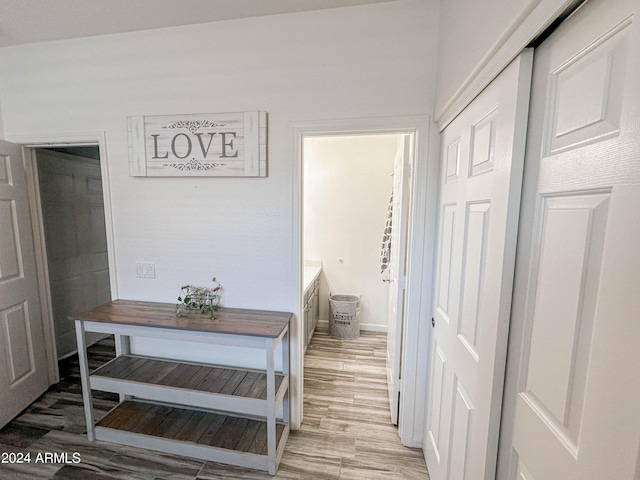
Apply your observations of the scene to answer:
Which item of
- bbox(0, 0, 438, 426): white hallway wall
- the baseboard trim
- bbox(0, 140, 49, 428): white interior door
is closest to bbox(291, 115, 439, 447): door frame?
bbox(0, 0, 438, 426): white hallway wall

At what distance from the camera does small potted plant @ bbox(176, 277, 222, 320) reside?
1788 millimetres

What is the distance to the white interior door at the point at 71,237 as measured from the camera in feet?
8.50

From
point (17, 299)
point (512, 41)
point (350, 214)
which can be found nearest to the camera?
point (512, 41)

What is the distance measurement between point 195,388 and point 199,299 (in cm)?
56

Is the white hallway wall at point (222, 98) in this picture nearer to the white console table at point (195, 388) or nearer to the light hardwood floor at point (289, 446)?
the white console table at point (195, 388)

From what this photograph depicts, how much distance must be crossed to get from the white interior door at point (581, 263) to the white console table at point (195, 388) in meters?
1.14

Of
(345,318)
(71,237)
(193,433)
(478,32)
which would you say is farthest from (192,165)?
(345,318)

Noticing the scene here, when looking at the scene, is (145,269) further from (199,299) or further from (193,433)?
(193,433)

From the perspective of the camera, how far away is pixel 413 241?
1652 millimetres

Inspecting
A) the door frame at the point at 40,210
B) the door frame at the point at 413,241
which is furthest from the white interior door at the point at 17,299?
the door frame at the point at 413,241

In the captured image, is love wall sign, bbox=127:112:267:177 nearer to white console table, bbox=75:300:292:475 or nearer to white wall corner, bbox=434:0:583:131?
white console table, bbox=75:300:292:475

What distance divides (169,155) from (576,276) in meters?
2.12

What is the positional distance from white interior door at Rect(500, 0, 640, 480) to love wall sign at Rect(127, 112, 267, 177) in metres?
1.43

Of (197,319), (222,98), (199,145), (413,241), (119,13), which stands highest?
(119,13)
